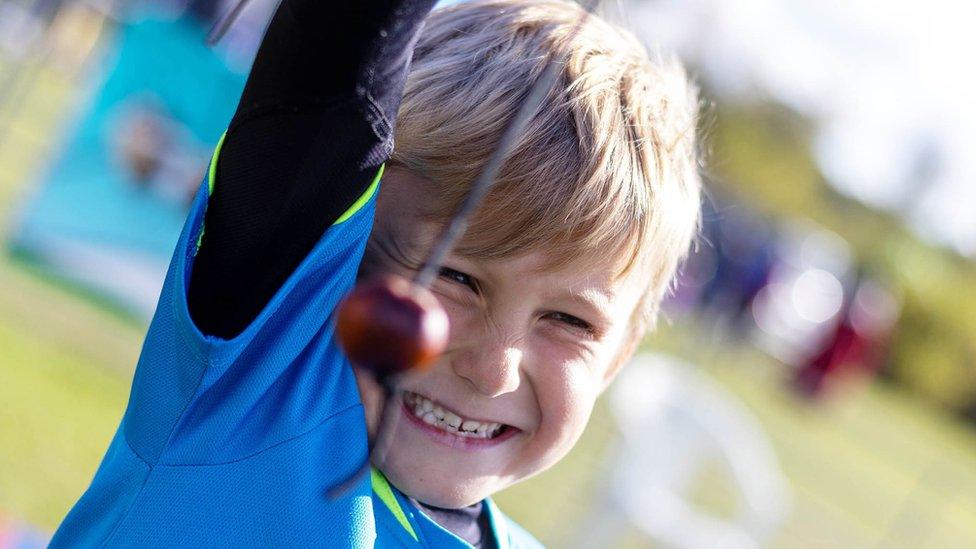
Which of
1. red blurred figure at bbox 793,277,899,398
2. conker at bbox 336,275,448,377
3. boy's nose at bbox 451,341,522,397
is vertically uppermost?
conker at bbox 336,275,448,377

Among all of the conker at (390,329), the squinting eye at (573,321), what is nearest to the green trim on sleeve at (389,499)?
the squinting eye at (573,321)

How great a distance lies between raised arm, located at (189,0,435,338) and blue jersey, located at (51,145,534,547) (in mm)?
22

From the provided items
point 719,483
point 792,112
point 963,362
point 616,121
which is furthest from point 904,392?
point 616,121

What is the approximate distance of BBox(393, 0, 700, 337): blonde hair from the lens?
1.27 m

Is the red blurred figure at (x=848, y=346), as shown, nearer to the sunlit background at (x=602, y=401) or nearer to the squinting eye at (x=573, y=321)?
the sunlit background at (x=602, y=401)

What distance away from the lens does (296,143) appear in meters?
1.04

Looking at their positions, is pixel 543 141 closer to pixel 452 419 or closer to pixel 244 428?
pixel 452 419

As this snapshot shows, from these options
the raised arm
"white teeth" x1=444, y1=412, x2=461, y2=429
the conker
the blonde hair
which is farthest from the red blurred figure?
the conker

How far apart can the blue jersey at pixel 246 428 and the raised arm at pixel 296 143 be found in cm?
2

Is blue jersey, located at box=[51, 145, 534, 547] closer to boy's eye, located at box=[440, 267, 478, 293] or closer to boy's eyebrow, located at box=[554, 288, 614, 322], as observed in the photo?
boy's eye, located at box=[440, 267, 478, 293]

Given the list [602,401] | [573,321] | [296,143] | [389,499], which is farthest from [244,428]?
[602,401]

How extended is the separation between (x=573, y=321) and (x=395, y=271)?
0.24m

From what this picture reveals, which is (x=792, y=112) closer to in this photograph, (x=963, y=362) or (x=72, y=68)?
(x=963, y=362)

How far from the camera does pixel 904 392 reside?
22938mm
